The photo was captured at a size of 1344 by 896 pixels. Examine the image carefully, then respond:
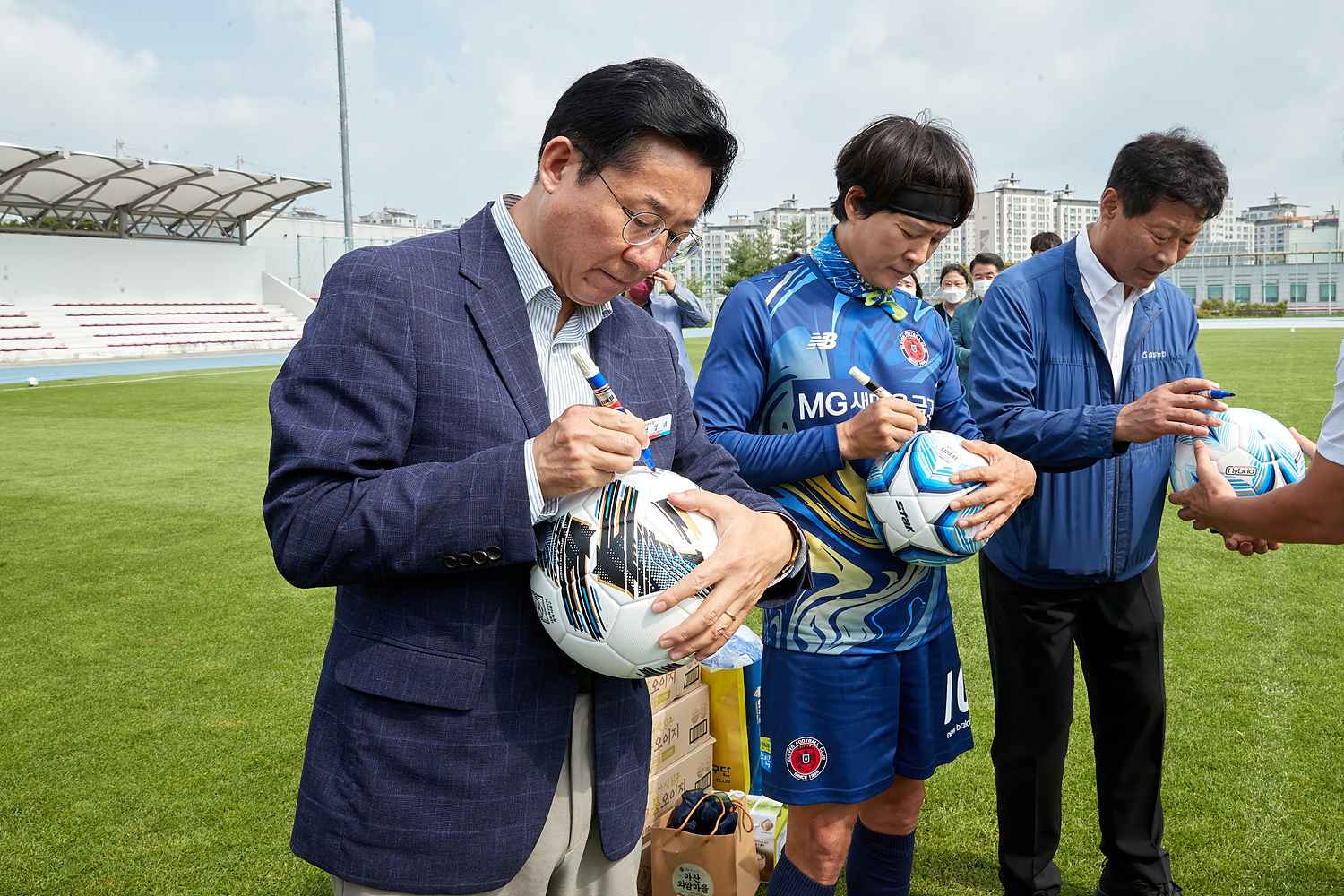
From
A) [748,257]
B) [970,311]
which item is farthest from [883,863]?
[748,257]

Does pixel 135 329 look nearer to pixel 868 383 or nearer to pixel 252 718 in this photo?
pixel 252 718

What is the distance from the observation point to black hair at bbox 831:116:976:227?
96.6 inches

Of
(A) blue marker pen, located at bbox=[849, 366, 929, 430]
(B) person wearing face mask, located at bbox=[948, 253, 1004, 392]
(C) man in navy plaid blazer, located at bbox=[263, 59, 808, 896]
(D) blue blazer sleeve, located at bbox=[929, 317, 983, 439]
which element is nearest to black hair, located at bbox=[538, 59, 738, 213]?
(C) man in navy plaid blazer, located at bbox=[263, 59, 808, 896]

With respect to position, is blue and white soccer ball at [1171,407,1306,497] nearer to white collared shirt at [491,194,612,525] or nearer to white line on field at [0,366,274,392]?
white collared shirt at [491,194,612,525]

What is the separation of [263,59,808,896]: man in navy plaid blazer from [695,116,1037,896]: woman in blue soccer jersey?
86 centimetres

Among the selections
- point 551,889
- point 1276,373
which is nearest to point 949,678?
point 551,889

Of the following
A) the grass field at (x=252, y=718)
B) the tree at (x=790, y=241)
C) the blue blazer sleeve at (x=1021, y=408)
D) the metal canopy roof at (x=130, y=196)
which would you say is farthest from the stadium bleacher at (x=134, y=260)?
the tree at (x=790, y=241)

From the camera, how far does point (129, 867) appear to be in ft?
11.3

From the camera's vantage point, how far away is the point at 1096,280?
9.71ft

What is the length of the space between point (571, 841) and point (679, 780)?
178cm

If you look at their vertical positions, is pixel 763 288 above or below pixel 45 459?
above

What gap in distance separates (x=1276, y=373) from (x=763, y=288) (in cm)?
1978

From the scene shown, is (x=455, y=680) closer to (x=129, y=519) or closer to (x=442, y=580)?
(x=442, y=580)

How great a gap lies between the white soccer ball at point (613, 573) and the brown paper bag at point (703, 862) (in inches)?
68.0
